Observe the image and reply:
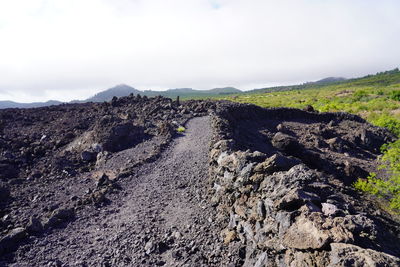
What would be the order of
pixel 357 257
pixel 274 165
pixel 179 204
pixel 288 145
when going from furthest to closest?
pixel 288 145, pixel 179 204, pixel 274 165, pixel 357 257

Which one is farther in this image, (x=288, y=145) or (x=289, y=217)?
(x=288, y=145)

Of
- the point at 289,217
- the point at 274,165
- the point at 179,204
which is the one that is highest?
the point at 274,165

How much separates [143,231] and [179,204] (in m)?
2.02

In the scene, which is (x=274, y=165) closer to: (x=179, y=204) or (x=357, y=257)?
(x=357, y=257)

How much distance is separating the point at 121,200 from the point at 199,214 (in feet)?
12.6

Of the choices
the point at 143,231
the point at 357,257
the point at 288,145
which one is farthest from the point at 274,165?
the point at 288,145

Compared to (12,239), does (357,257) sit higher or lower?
higher

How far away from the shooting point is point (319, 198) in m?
6.19

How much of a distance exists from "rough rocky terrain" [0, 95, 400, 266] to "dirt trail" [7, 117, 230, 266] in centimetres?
4

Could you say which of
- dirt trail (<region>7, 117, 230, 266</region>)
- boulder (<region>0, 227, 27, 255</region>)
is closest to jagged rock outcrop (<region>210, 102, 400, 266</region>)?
dirt trail (<region>7, 117, 230, 266</region>)

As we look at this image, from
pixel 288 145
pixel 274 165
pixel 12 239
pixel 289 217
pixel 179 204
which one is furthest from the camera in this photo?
pixel 288 145

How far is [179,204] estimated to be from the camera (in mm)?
11062

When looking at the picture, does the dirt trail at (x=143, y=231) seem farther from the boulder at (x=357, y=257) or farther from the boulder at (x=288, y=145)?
the boulder at (x=288, y=145)

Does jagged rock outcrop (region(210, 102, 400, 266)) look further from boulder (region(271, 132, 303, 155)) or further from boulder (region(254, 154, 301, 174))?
boulder (region(271, 132, 303, 155))
